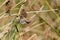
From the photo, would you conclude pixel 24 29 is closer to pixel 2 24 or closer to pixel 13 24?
pixel 2 24

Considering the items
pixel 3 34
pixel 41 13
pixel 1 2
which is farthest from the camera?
pixel 41 13

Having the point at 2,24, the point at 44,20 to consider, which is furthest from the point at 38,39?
the point at 2,24

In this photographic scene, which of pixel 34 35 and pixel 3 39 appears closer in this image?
pixel 3 39

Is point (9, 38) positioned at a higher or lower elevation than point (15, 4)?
lower

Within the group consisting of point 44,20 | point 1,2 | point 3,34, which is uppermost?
point 1,2

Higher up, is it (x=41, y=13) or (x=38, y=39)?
(x=41, y=13)

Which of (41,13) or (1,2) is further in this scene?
(41,13)

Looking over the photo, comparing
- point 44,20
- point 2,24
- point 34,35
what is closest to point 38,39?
point 34,35

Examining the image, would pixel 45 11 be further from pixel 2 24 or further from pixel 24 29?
pixel 2 24

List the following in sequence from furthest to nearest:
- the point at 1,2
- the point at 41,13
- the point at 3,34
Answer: the point at 41,13, the point at 1,2, the point at 3,34
